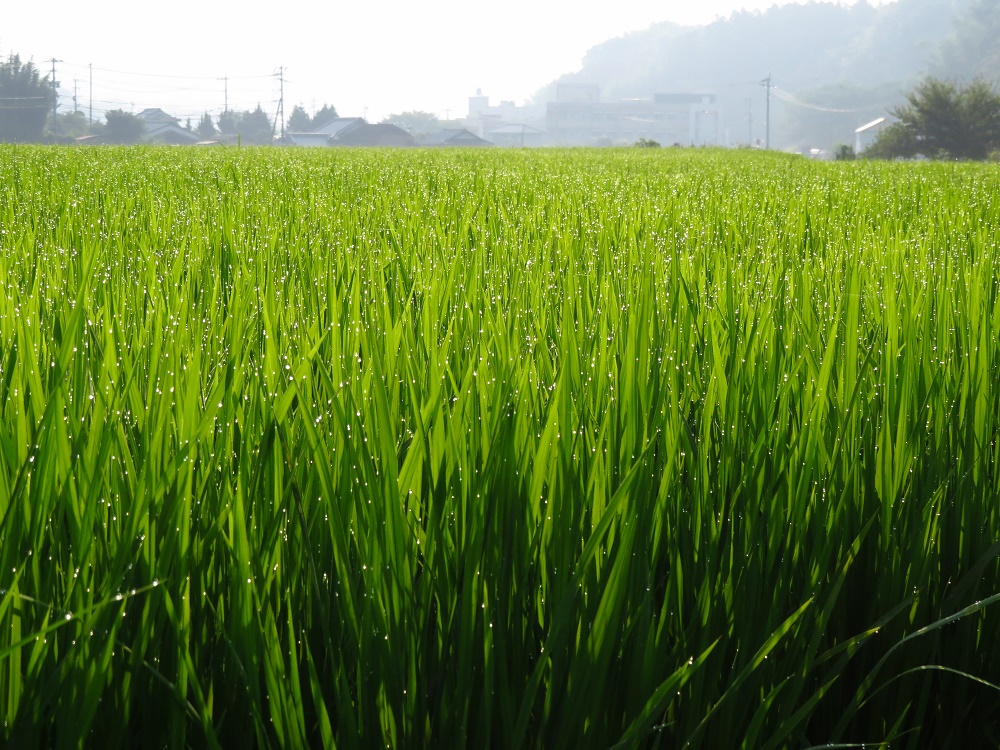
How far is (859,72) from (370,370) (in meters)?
157

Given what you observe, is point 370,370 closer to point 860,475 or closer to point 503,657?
point 503,657

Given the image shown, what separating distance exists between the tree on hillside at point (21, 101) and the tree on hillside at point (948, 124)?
171 feet

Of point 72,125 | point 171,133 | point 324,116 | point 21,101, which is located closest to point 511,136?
point 324,116

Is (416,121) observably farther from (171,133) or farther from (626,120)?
(171,133)

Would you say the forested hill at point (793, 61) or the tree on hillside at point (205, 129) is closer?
the tree on hillside at point (205, 129)

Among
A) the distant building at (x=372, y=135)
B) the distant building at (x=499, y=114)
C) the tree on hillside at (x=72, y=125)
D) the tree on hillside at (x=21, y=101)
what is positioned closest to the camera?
the tree on hillside at (x=21, y=101)

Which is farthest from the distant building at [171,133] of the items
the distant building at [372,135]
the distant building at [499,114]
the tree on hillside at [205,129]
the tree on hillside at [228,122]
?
the distant building at [499,114]

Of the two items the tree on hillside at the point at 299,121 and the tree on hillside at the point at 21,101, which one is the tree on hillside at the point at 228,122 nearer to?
the tree on hillside at the point at 299,121

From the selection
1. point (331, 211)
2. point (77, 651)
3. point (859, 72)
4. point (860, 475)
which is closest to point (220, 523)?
point (77, 651)

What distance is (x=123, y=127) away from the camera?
59719 mm

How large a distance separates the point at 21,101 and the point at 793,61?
431 feet

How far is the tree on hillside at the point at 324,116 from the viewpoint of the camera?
79.0m

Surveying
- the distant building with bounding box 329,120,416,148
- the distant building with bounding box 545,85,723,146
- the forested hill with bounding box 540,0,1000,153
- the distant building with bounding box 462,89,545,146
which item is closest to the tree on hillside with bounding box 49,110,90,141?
the distant building with bounding box 329,120,416,148

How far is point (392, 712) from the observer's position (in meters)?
0.70
